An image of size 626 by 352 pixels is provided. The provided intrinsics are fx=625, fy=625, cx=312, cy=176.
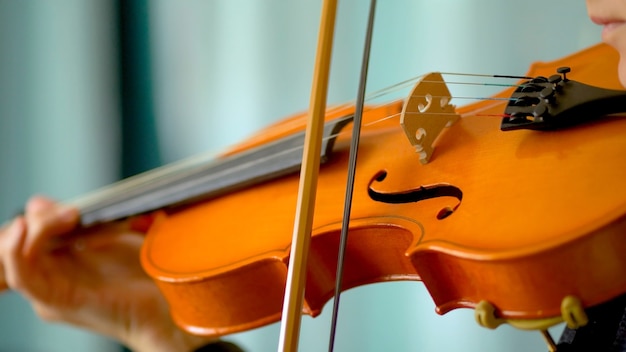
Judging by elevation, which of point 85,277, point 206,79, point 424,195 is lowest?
point 85,277

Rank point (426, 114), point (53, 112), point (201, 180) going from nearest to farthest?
point (426, 114) < point (201, 180) < point (53, 112)

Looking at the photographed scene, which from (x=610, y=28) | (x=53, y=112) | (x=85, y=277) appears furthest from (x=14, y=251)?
(x=610, y=28)

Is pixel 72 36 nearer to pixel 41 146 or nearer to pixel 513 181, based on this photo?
pixel 41 146

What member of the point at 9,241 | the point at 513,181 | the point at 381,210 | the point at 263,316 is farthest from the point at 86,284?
the point at 513,181

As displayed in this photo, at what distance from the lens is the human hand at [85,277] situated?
805 millimetres

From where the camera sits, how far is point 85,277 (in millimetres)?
898

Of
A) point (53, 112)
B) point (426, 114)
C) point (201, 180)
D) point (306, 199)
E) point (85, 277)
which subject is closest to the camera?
point (306, 199)

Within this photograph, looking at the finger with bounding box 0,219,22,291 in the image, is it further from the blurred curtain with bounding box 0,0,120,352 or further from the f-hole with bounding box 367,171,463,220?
the f-hole with bounding box 367,171,463,220

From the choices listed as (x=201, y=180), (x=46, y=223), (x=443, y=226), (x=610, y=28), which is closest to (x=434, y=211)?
(x=443, y=226)

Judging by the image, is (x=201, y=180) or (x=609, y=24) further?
(x=201, y=180)

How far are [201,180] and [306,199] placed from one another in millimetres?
317

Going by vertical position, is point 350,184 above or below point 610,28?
below

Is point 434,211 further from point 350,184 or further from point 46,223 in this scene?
point 46,223

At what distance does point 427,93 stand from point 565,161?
167 millimetres
